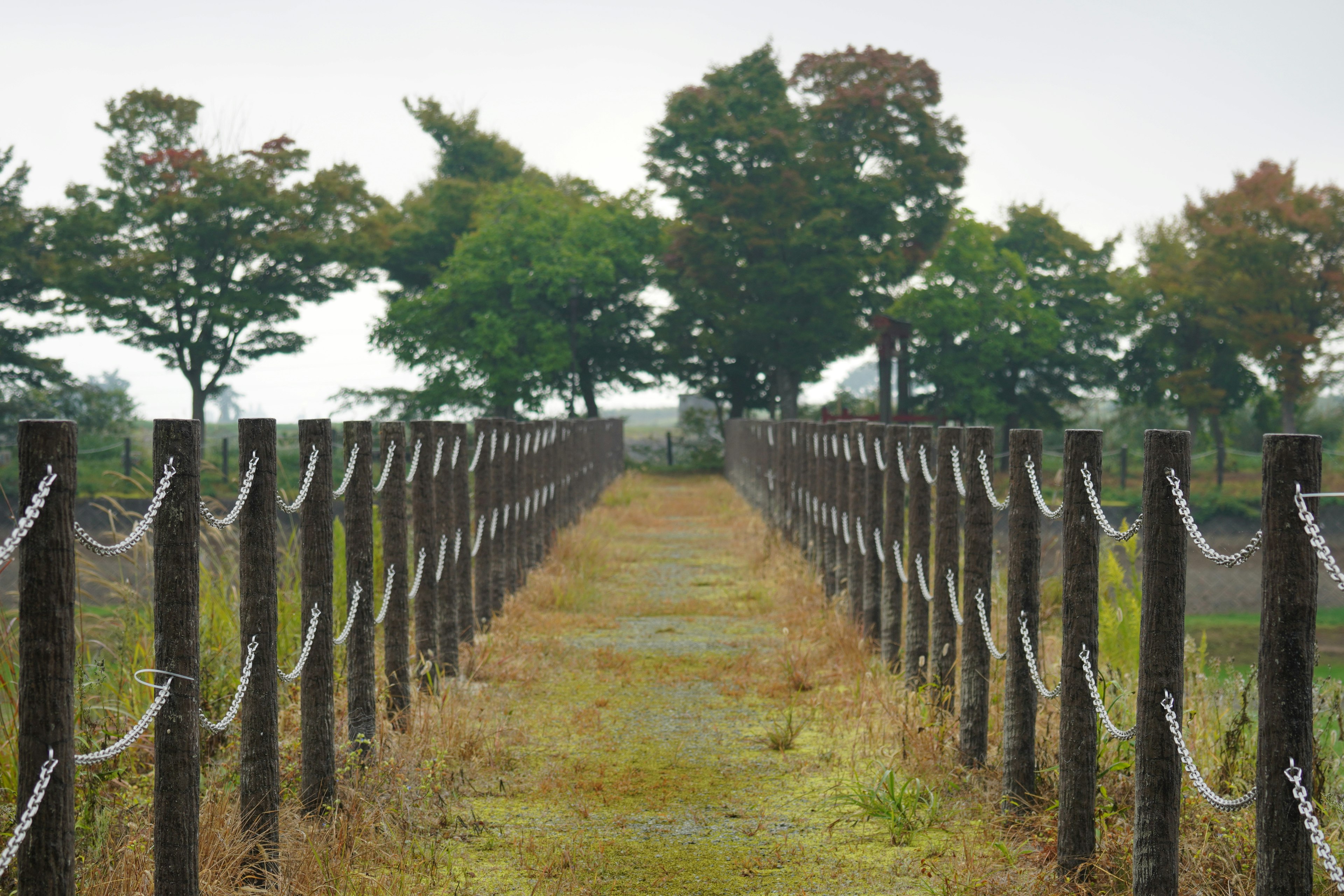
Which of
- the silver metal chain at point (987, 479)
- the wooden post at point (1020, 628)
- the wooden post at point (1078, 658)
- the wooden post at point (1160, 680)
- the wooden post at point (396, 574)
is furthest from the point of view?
the wooden post at point (396, 574)

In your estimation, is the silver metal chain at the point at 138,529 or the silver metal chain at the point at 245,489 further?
the silver metal chain at the point at 245,489

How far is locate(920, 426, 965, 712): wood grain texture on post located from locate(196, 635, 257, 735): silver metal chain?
11.5ft

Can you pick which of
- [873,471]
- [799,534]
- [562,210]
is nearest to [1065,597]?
[873,471]

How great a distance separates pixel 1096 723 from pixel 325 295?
39.4 metres

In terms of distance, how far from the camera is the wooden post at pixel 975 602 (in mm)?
5664

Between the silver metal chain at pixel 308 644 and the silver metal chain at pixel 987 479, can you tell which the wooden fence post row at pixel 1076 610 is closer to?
the silver metal chain at pixel 987 479

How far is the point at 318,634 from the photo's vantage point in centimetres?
506

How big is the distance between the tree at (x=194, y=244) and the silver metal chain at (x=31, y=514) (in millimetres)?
36844

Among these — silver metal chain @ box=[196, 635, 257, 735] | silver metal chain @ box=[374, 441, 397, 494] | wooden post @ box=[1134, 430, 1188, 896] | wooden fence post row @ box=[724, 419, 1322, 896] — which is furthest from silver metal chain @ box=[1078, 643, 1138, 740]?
silver metal chain @ box=[374, 441, 397, 494]

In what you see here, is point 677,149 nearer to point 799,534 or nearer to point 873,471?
point 799,534

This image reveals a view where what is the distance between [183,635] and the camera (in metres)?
3.76

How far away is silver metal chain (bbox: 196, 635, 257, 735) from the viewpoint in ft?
12.8

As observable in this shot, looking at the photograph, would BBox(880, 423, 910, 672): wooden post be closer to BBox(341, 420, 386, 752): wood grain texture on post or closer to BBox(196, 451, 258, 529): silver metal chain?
BBox(341, 420, 386, 752): wood grain texture on post

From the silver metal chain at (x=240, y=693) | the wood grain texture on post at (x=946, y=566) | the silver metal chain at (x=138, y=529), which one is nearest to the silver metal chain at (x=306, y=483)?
the silver metal chain at (x=240, y=693)
